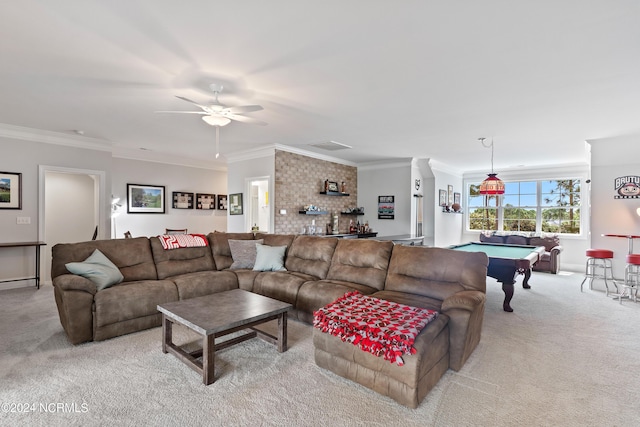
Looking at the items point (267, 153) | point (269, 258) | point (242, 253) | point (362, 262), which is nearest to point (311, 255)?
point (269, 258)

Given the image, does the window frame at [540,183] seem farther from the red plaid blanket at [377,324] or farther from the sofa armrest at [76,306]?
the sofa armrest at [76,306]

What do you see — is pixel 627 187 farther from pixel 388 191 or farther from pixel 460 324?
pixel 460 324

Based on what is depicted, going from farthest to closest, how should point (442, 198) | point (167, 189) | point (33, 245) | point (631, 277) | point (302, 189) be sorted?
1. point (442, 198)
2. point (167, 189)
3. point (302, 189)
4. point (33, 245)
5. point (631, 277)

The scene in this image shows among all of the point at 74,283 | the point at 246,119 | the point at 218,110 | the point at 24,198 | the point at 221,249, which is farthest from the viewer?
the point at 24,198

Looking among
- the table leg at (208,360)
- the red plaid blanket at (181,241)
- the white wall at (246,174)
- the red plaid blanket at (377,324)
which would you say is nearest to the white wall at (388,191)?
the white wall at (246,174)

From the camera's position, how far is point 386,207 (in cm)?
788

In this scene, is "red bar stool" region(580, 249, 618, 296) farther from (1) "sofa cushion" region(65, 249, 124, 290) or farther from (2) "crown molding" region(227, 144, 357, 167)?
(1) "sofa cushion" region(65, 249, 124, 290)

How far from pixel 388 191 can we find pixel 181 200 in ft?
16.8

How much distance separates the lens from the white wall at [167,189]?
7.02 m

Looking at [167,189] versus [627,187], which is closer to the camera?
[627,187]

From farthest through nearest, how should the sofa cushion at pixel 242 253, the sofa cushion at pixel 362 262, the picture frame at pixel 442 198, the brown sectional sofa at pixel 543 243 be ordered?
the picture frame at pixel 442 198
the brown sectional sofa at pixel 543 243
the sofa cushion at pixel 242 253
the sofa cushion at pixel 362 262

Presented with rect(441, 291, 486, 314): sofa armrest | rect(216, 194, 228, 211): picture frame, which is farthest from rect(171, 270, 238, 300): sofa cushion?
rect(216, 194, 228, 211): picture frame

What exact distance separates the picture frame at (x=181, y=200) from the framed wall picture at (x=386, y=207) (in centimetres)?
478

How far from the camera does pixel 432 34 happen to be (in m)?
2.30
